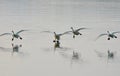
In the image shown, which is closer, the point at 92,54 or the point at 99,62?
the point at 99,62

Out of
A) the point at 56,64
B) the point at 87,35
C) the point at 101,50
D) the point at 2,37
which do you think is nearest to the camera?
the point at 56,64

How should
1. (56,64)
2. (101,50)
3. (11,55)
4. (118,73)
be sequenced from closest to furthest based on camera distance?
(118,73) < (56,64) < (11,55) < (101,50)

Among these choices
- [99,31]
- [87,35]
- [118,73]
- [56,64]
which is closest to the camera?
[118,73]

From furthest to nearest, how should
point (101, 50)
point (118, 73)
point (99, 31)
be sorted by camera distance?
point (99, 31) < point (101, 50) < point (118, 73)

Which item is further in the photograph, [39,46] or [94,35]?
[94,35]

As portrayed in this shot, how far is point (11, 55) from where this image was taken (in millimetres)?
11555

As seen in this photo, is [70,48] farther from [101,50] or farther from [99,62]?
[99,62]

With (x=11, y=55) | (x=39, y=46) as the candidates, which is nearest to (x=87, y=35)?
(x=39, y=46)

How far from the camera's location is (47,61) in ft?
35.8

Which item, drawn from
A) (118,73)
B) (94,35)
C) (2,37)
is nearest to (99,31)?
(94,35)

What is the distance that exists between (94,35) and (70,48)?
12.0 ft

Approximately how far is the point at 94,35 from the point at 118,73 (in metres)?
6.47

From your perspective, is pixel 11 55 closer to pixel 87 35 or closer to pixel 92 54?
pixel 92 54

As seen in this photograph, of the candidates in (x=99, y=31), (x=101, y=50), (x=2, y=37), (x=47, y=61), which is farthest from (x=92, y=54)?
(x=99, y=31)
